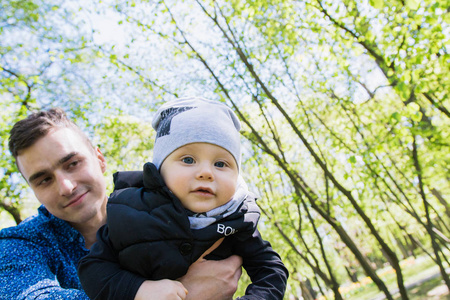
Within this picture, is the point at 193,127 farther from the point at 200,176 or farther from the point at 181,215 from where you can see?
the point at 181,215

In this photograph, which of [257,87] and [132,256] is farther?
[257,87]

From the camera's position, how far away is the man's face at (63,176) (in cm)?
213

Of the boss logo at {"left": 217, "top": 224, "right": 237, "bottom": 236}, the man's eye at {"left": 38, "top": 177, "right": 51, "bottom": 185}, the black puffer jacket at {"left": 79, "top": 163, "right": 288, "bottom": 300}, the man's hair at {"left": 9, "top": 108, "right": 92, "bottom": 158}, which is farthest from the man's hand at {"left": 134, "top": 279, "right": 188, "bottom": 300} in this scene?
the man's hair at {"left": 9, "top": 108, "right": 92, "bottom": 158}

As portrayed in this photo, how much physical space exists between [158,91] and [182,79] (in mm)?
737

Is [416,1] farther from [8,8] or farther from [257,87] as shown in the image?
[8,8]

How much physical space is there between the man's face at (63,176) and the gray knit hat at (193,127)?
2.46 ft

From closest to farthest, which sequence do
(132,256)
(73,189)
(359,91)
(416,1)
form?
(132,256), (73,189), (416,1), (359,91)

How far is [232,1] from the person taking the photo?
21.3 ft

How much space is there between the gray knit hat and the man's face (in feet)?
2.46

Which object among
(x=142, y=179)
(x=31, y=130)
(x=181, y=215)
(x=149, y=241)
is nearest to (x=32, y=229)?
(x=31, y=130)

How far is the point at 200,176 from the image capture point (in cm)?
160

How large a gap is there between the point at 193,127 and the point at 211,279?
814mm

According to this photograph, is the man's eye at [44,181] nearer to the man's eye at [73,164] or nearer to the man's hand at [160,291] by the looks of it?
the man's eye at [73,164]

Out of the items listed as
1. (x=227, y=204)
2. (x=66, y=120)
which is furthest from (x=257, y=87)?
(x=227, y=204)
